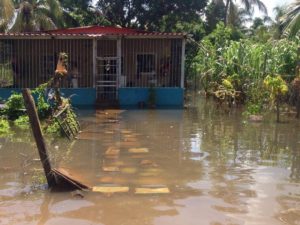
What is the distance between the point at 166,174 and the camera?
8047mm

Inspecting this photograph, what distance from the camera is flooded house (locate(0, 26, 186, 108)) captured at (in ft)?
63.7

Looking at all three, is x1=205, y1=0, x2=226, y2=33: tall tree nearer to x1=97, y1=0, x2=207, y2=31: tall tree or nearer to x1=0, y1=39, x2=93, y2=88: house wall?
x1=97, y1=0, x2=207, y2=31: tall tree

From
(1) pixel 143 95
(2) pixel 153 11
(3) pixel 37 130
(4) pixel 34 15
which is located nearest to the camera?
(3) pixel 37 130

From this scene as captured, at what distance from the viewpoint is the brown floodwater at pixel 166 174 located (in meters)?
6.03

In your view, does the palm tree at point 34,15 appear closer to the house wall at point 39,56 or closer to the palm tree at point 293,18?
the house wall at point 39,56

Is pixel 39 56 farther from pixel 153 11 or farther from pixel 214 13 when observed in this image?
pixel 214 13

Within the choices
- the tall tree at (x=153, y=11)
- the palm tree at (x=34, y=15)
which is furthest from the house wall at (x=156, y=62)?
the tall tree at (x=153, y=11)

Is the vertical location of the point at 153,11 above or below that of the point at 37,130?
above

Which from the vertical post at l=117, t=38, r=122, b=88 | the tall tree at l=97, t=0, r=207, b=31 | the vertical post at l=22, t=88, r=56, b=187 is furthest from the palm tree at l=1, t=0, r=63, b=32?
the vertical post at l=22, t=88, r=56, b=187

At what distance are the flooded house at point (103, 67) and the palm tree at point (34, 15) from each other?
511 centimetres

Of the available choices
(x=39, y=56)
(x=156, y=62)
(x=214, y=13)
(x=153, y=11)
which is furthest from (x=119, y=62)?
(x=214, y=13)

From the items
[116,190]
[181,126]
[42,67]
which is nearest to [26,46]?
[42,67]

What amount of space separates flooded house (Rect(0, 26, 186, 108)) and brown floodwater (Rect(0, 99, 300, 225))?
5475 millimetres

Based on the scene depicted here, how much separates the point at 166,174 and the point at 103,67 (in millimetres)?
13815
